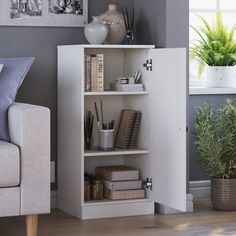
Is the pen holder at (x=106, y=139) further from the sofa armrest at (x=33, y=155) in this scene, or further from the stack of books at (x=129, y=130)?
the sofa armrest at (x=33, y=155)

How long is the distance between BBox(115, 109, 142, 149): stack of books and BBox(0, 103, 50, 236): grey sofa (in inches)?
39.1

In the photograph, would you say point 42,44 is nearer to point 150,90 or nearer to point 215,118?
point 150,90

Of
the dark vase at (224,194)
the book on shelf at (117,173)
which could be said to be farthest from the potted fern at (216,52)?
the book on shelf at (117,173)

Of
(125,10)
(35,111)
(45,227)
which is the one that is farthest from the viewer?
(125,10)

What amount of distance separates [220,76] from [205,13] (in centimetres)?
50

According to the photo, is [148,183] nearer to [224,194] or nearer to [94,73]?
[224,194]

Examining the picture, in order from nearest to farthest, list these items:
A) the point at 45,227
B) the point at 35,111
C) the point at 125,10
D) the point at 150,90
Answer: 1. the point at 35,111
2. the point at 45,227
3. the point at 150,90
4. the point at 125,10

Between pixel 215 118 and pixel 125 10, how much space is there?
1017mm

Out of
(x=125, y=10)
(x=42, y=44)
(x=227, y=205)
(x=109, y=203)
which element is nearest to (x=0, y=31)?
(x=42, y=44)

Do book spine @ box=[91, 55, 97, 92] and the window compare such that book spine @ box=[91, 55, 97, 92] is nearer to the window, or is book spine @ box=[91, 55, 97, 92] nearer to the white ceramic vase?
the white ceramic vase

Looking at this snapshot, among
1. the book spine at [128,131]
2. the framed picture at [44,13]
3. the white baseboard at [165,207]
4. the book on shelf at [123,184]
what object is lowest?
the white baseboard at [165,207]

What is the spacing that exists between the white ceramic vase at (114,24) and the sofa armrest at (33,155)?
1.07 metres

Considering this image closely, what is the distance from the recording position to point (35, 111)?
162 inches

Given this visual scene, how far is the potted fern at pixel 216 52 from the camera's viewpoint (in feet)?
18.5
